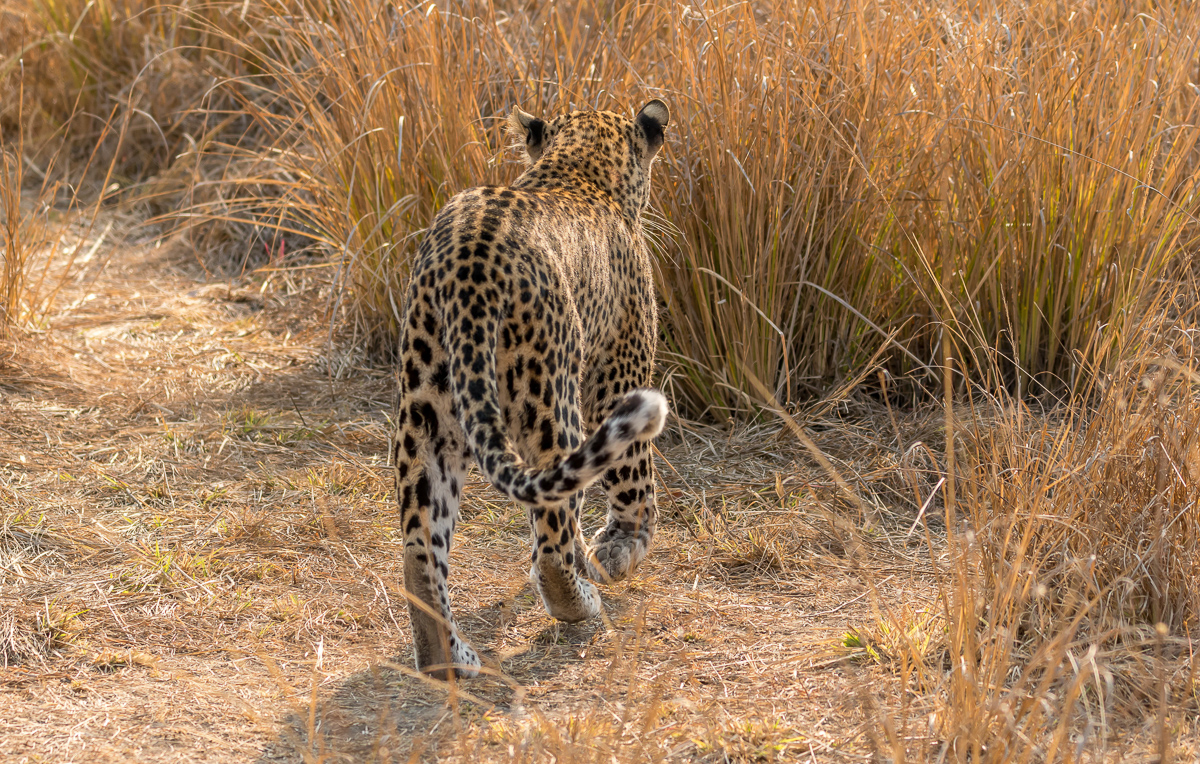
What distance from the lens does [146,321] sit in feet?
20.7

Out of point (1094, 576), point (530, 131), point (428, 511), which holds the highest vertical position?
point (530, 131)

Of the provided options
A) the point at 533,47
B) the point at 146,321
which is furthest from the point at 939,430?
the point at 146,321

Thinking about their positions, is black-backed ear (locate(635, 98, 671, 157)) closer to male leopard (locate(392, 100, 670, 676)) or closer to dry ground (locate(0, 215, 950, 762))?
male leopard (locate(392, 100, 670, 676))

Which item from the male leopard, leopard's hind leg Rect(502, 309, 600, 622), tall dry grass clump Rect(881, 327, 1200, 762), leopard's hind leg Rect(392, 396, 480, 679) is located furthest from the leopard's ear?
tall dry grass clump Rect(881, 327, 1200, 762)

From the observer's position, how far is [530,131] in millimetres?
4273

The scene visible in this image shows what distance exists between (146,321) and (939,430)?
404 centimetres

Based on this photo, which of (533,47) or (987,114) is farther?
(533,47)

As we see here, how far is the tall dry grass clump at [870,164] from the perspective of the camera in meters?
4.58

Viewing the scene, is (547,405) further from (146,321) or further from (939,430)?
(146,321)

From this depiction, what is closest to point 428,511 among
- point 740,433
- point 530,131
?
point 530,131

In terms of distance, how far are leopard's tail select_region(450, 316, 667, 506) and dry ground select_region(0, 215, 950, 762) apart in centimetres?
41

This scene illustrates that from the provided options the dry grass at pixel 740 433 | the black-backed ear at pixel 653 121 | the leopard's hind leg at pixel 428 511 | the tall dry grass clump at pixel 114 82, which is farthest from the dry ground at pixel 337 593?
the tall dry grass clump at pixel 114 82

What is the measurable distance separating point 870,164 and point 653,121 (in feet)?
3.40

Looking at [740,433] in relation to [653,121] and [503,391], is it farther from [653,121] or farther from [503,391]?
[503,391]
